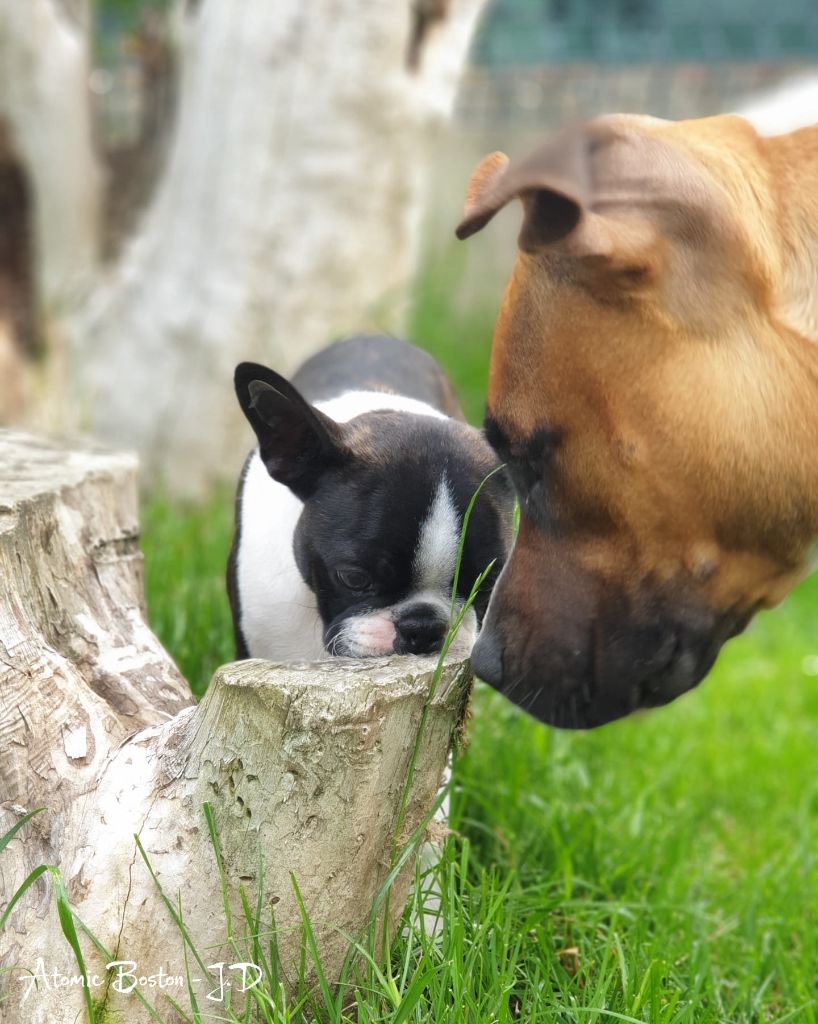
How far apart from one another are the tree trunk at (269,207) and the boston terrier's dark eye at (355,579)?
135 inches

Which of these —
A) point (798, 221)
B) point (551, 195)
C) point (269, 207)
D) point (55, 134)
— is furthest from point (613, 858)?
point (55, 134)

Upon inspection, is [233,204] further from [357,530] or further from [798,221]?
[798,221]

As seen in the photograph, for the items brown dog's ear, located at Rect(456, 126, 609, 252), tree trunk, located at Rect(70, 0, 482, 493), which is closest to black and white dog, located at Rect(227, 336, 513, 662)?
brown dog's ear, located at Rect(456, 126, 609, 252)

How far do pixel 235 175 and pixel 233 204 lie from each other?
5.7 inches

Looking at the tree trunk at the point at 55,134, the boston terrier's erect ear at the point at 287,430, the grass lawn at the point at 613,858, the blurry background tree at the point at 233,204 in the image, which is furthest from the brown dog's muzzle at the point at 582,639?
the tree trunk at the point at 55,134

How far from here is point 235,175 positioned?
6.30 m

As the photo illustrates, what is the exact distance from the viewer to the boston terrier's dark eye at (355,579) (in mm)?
3092

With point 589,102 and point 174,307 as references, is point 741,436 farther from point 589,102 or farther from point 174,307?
point 589,102

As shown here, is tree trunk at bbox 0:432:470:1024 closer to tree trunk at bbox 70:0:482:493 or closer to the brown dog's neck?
the brown dog's neck

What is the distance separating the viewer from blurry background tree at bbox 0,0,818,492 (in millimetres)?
6211

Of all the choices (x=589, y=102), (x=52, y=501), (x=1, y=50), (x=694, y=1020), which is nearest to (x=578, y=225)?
(x=52, y=501)

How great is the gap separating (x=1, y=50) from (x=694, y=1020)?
669 cm

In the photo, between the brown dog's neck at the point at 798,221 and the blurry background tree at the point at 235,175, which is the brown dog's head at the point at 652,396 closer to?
the brown dog's neck at the point at 798,221

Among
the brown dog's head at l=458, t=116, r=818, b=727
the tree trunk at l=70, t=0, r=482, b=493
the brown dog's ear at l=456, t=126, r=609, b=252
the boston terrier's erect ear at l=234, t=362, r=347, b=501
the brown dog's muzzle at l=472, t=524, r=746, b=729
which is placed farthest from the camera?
the tree trunk at l=70, t=0, r=482, b=493
